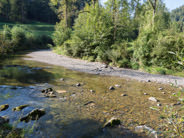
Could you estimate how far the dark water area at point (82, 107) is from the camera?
5000 millimetres

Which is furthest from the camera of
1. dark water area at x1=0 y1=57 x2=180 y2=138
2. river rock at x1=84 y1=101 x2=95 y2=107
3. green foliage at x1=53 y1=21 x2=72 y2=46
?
green foliage at x1=53 y1=21 x2=72 y2=46

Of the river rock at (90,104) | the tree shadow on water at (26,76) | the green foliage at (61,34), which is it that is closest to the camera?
the river rock at (90,104)

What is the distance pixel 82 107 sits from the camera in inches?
265

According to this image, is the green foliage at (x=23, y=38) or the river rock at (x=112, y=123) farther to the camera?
the green foliage at (x=23, y=38)

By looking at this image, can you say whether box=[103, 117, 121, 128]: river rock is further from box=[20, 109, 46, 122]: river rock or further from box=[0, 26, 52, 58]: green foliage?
box=[0, 26, 52, 58]: green foliage

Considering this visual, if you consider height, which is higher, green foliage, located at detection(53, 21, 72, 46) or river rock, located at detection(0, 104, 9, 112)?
green foliage, located at detection(53, 21, 72, 46)

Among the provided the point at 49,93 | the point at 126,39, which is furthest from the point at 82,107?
the point at 126,39

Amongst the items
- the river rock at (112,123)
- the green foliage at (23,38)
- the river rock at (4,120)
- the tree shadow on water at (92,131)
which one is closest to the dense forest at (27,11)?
the green foliage at (23,38)

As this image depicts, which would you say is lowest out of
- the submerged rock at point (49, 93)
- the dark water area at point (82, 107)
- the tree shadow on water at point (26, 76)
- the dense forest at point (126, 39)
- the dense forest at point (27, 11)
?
the dark water area at point (82, 107)

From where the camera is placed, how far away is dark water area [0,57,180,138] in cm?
500

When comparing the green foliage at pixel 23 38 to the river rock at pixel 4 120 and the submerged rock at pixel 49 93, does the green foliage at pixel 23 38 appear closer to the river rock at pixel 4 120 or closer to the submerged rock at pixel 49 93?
the submerged rock at pixel 49 93

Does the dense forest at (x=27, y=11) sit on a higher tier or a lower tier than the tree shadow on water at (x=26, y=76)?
higher

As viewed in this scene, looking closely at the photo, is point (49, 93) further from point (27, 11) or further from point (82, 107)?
point (27, 11)

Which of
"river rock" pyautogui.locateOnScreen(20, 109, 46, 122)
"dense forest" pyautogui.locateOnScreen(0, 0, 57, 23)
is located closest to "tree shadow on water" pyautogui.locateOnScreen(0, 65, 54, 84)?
"river rock" pyautogui.locateOnScreen(20, 109, 46, 122)
